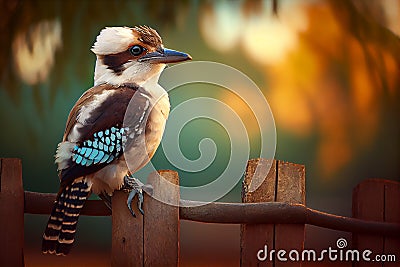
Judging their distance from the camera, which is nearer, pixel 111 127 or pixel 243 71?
pixel 111 127

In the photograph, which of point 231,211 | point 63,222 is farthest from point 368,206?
point 63,222

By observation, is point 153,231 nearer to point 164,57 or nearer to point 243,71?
point 164,57

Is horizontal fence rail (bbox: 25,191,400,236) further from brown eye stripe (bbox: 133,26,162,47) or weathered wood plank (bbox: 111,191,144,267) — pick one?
brown eye stripe (bbox: 133,26,162,47)

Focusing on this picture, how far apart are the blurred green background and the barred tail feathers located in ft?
2.52

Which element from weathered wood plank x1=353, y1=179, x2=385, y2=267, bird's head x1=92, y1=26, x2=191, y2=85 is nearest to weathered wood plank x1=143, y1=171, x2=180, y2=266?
bird's head x1=92, y1=26, x2=191, y2=85

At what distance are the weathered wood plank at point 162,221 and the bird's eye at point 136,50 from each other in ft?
1.53

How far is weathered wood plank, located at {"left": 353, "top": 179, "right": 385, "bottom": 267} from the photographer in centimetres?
227

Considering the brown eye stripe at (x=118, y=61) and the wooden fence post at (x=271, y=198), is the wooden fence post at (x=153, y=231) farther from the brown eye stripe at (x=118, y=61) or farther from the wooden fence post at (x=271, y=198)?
the brown eye stripe at (x=118, y=61)

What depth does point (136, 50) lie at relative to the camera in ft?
7.07

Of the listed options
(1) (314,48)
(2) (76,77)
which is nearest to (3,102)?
(2) (76,77)

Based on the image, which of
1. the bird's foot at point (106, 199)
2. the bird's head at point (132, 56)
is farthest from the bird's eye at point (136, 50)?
the bird's foot at point (106, 199)

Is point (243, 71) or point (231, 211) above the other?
point (243, 71)

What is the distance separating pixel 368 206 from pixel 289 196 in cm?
48

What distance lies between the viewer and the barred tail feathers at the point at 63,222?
1.91m
